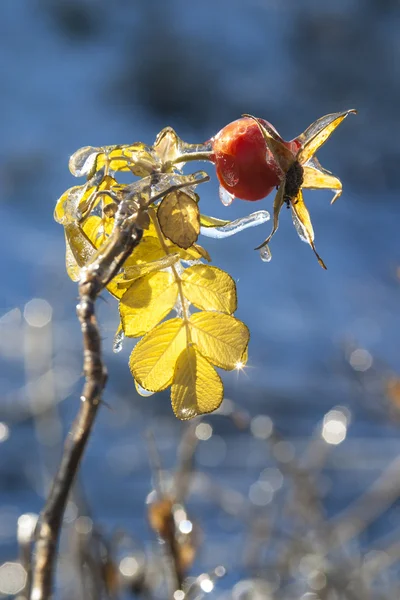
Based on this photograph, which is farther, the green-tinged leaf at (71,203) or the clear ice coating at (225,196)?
the clear ice coating at (225,196)

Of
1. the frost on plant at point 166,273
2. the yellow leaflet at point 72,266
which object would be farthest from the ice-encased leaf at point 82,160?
the yellow leaflet at point 72,266

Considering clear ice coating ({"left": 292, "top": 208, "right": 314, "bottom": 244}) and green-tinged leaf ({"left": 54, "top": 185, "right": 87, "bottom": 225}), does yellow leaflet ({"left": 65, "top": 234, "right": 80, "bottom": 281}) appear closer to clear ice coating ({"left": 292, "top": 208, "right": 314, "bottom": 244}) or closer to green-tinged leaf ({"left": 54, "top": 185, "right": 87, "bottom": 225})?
green-tinged leaf ({"left": 54, "top": 185, "right": 87, "bottom": 225})

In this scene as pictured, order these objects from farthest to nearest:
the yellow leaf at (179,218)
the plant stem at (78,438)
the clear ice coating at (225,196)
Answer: the clear ice coating at (225,196)
the yellow leaf at (179,218)
the plant stem at (78,438)

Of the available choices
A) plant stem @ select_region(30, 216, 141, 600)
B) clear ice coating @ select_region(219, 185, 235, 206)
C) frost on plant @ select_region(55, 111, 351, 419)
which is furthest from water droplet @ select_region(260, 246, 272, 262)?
plant stem @ select_region(30, 216, 141, 600)

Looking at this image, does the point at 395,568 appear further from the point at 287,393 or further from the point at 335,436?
the point at 287,393

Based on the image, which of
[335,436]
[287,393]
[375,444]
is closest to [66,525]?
[335,436]

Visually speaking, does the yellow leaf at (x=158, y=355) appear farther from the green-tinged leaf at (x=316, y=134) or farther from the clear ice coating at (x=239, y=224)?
the green-tinged leaf at (x=316, y=134)

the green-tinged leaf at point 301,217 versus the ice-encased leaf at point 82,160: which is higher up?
the ice-encased leaf at point 82,160
